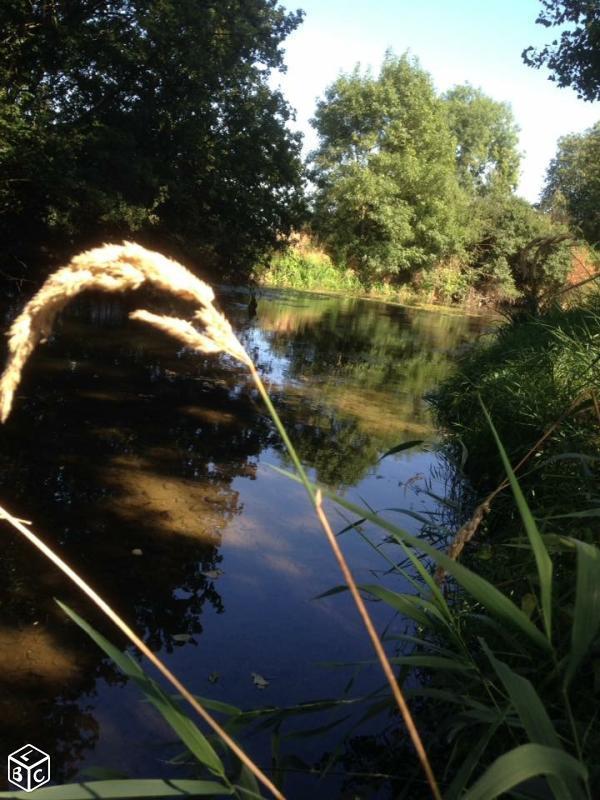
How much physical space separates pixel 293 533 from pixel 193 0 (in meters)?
14.9

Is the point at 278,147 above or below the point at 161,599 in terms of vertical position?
above

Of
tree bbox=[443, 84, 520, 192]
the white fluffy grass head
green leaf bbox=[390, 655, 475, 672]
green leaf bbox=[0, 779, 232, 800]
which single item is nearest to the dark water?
green leaf bbox=[390, 655, 475, 672]

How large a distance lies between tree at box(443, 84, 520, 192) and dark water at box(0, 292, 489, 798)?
5302 centimetres

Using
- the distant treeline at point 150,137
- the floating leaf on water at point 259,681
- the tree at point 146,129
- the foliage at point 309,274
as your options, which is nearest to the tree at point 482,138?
the foliage at point 309,274

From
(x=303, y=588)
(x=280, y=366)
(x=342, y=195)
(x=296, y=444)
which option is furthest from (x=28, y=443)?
(x=342, y=195)

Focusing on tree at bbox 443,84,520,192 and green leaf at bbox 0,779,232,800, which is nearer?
green leaf at bbox 0,779,232,800

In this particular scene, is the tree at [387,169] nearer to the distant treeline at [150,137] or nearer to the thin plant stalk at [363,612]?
the distant treeline at [150,137]

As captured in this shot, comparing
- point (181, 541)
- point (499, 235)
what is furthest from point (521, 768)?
point (499, 235)

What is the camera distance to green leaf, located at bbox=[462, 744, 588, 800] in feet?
3.36

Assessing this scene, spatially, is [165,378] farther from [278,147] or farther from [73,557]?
[278,147]

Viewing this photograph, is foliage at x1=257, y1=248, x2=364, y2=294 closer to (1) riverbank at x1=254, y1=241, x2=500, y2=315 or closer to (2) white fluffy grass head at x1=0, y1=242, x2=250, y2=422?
(1) riverbank at x1=254, y1=241, x2=500, y2=315

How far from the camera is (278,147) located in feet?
61.9

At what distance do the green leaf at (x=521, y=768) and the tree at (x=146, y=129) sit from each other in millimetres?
13260

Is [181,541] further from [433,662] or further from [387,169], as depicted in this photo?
[387,169]
